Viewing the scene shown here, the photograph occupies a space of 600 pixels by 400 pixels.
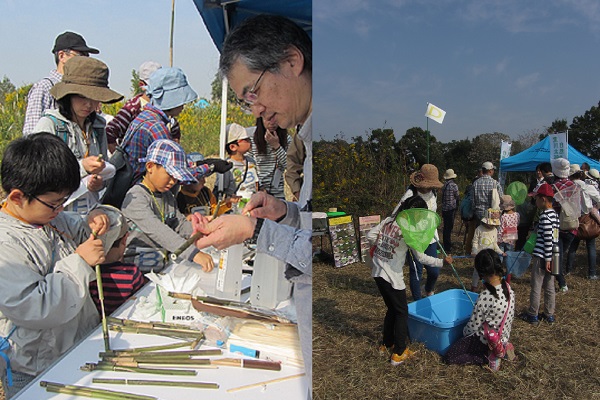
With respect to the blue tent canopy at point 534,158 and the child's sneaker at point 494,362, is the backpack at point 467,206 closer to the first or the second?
the blue tent canopy at point 534,158

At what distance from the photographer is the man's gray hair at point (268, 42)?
1423 millimetres

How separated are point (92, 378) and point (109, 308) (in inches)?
30.2

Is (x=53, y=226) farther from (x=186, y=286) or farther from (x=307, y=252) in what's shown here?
(x=307, y=252)

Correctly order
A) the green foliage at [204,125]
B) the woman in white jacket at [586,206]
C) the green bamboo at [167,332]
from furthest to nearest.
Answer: the green foliage at [204,125] < the green bamboo at [167,332] < the woman in white jacket at [586,206]

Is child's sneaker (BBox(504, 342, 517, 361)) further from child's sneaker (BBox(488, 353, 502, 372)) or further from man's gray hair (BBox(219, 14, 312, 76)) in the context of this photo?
man's gray hair (BBox(219, 14, 312, 76))

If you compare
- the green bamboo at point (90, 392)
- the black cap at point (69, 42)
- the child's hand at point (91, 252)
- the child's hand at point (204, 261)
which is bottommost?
the green bamboo at point (90, 392)

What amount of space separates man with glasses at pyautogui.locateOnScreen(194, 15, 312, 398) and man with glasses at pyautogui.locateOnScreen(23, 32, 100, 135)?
1.94 metres

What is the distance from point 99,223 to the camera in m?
2.16

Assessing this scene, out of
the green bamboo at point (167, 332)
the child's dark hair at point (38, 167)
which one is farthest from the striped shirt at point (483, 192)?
the child's dark hair at point (38, 167)

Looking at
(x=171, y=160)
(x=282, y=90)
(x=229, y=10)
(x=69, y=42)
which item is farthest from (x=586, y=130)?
(x=69, y=42)

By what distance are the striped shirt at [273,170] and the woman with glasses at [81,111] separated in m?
1.03

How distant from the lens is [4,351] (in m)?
1.61

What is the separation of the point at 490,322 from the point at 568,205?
50 cm

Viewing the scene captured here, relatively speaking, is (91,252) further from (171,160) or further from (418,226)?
(171,160)
